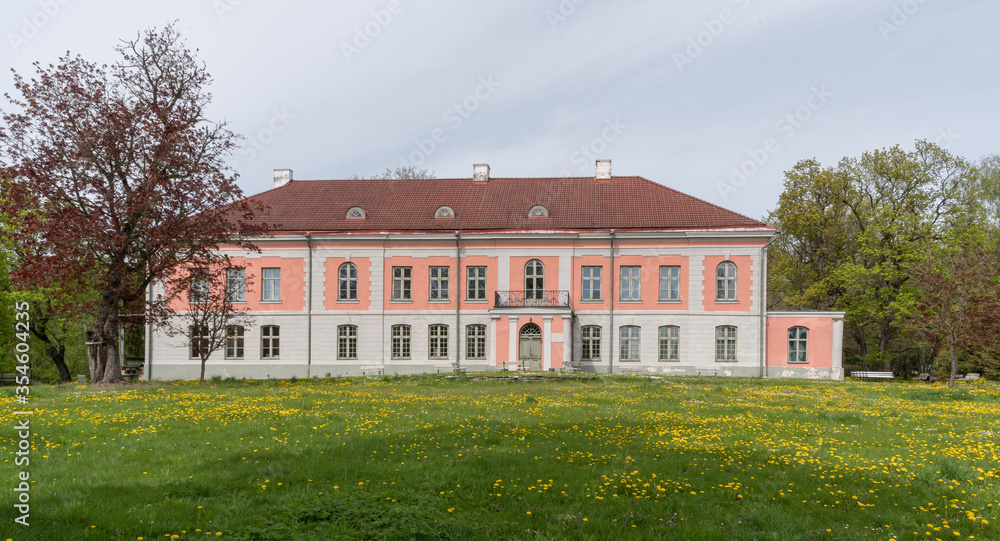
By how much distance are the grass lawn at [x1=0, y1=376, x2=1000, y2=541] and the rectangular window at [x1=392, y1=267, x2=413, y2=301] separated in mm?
19432

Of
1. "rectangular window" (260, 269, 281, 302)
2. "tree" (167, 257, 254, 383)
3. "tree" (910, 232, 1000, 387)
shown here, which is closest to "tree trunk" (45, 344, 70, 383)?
"tree" (167, 257, 254, 383)

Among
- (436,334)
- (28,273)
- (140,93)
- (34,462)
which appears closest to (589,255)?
(436,334)

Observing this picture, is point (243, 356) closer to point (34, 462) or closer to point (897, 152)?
point (34, 462)

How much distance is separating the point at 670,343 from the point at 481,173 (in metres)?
13.9

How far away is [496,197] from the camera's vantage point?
1361 inches

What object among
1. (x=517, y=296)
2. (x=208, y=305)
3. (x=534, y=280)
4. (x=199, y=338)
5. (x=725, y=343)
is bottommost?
(x=725, y=343)

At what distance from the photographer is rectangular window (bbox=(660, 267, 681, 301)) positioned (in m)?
31.8

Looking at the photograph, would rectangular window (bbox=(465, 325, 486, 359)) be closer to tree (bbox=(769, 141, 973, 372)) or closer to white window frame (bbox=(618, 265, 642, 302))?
white window frame (bbox=(618, 265, 642, 302))

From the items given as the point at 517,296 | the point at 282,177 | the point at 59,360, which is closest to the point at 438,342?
the point at 517,296

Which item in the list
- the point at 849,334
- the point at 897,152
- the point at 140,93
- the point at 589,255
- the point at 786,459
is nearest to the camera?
the point at 786,459

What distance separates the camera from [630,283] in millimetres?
32094

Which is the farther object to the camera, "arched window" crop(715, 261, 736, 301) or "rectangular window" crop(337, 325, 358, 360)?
"rectangular window" crop(337, 325, 358, 360)

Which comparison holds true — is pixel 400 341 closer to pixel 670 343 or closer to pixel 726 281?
pixel 670 343

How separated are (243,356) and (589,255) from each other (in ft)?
59.9
